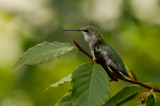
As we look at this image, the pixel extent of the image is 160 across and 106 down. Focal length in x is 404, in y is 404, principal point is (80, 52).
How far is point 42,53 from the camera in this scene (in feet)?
6.55

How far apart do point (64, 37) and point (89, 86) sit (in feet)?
19.1

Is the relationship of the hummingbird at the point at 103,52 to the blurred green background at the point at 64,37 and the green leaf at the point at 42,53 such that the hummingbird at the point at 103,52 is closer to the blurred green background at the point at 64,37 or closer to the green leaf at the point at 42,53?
the green leaf at the point at 42,53

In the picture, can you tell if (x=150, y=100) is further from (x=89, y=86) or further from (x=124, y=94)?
(x=89, y=86)

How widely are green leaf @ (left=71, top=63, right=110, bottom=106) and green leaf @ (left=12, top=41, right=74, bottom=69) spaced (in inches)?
5.3

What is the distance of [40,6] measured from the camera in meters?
8.82

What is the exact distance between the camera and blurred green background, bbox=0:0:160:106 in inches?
280

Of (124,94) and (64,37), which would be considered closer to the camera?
(124,94)

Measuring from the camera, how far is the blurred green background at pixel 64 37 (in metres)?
7.10

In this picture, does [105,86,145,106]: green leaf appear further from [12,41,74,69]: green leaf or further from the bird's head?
[12,41,74,69]: green leaf

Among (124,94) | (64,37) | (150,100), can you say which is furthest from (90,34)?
(64,37)

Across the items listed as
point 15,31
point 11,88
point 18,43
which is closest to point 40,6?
point 15,31

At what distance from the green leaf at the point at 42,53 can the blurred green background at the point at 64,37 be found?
4809 millimetres

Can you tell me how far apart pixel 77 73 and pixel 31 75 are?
5.16 m

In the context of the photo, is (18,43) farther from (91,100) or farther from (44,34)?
(91,100)
